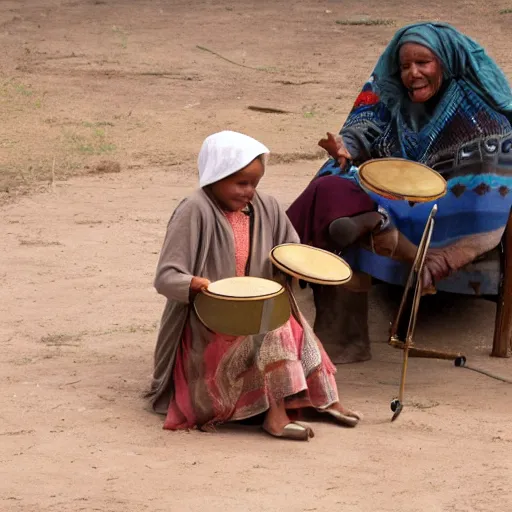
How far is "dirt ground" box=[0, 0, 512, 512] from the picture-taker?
4660mm

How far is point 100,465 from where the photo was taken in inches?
188

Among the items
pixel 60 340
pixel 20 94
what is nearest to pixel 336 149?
pixel 60 340

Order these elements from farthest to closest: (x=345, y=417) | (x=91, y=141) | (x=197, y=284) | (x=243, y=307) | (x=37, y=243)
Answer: (x=91, y=141) → (x=37, y=243) → (x=345, y=417) → (x=197, y=284) → (x=243, y=307)

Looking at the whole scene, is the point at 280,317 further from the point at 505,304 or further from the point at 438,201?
the point at 505,304

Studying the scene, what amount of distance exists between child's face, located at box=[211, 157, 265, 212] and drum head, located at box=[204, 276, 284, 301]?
1.01 feet

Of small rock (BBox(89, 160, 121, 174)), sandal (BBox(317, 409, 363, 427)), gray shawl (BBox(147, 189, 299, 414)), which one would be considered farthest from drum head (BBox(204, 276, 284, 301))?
small rock (BBox(89, 160, 121, 174))

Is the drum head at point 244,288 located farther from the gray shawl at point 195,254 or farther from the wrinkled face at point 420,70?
the wrinkled face at point 420,70

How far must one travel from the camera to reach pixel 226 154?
5082 millimetres

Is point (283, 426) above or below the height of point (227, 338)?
below

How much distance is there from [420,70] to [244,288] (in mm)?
1754

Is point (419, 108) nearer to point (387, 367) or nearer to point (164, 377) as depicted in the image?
point (387, 367)

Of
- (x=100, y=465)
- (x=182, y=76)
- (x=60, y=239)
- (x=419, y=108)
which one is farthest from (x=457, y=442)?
(x=182, y=76)

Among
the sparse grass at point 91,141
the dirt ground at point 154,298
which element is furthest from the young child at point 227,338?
the sparse grass at point 91,141

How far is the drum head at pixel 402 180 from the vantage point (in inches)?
215
